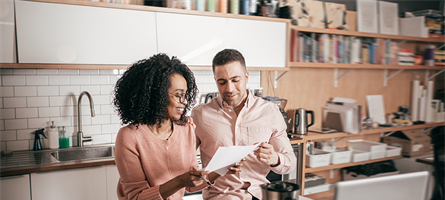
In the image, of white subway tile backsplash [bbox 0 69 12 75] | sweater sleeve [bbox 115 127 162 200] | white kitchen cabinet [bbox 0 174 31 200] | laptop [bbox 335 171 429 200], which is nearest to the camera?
laptop [bbox 335 171 429 200]

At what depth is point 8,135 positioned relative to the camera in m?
2.61

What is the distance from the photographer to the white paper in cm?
427

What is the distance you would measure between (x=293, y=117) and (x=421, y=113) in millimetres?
2334

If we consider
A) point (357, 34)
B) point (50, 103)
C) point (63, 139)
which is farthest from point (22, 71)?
point (357, 34)

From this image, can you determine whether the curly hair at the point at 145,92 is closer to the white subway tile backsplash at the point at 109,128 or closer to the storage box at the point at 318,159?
the white subway tile backsplash at the point at 109,128

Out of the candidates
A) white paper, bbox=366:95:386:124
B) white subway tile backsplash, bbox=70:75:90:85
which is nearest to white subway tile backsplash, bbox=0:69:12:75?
white subway tile backsplash, bbox=70:75:90:85

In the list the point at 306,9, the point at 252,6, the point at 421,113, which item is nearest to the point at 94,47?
the point at 252,6

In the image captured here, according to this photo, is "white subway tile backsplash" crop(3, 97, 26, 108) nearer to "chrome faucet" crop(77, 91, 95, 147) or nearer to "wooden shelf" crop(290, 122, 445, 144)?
"chrome faucet" crop(77, 91, 95, 147)

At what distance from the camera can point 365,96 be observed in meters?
4.31

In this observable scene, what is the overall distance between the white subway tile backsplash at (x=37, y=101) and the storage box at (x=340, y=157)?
9.78ft

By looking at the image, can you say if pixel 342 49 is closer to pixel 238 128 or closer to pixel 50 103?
pixel 238 128

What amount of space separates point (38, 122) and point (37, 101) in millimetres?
183

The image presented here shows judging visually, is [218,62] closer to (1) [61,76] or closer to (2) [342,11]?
(1) [61,76]

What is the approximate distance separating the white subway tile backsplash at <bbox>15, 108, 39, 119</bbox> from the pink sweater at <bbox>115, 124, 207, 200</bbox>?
1.68m
